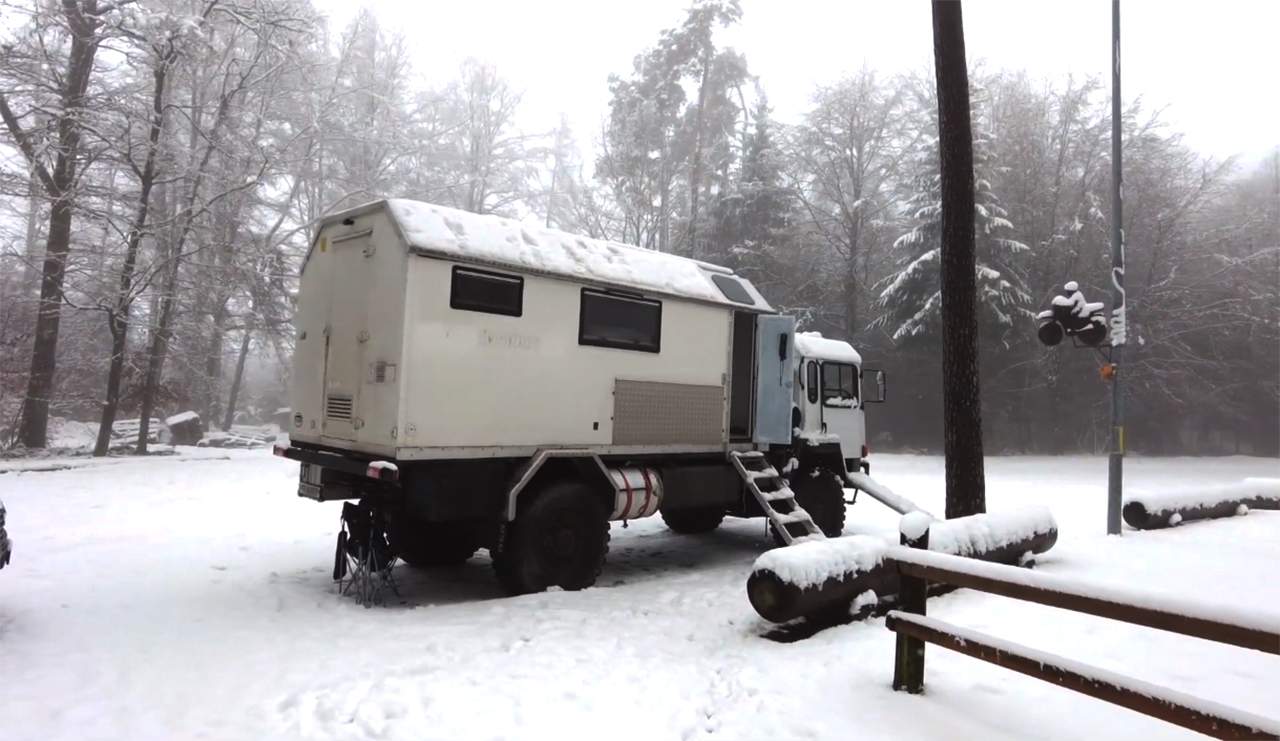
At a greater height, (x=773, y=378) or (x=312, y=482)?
(x=773, y=378)

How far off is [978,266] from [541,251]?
64.8 feet

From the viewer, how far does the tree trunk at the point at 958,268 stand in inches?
309

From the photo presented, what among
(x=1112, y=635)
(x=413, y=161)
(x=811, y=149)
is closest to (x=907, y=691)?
(x=1112, y=635)

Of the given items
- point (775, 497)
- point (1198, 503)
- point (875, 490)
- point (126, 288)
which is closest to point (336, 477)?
point (775, 497)

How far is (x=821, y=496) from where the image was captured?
32.2 feet

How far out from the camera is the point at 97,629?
530 centimetres

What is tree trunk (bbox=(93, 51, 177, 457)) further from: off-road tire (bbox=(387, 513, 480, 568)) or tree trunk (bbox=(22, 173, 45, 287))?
off-road tire (bbox=(387, 513, 480, 568))

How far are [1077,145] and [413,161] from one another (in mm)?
25241

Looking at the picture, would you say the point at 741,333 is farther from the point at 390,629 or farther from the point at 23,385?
the point at 23,385

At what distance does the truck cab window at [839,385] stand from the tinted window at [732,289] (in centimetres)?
194

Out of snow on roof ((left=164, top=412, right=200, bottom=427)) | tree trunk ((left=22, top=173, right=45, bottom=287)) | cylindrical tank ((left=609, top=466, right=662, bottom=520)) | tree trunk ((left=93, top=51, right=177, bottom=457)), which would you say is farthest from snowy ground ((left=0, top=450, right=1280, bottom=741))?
snow on roof ((left=164, top=412, right=200, bottom=427))

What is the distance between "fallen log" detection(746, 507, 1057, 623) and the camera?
5.25m

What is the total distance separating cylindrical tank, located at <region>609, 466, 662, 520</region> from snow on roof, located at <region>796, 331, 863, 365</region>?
11.0 ft

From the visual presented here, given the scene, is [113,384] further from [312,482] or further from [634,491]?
[634,491]
